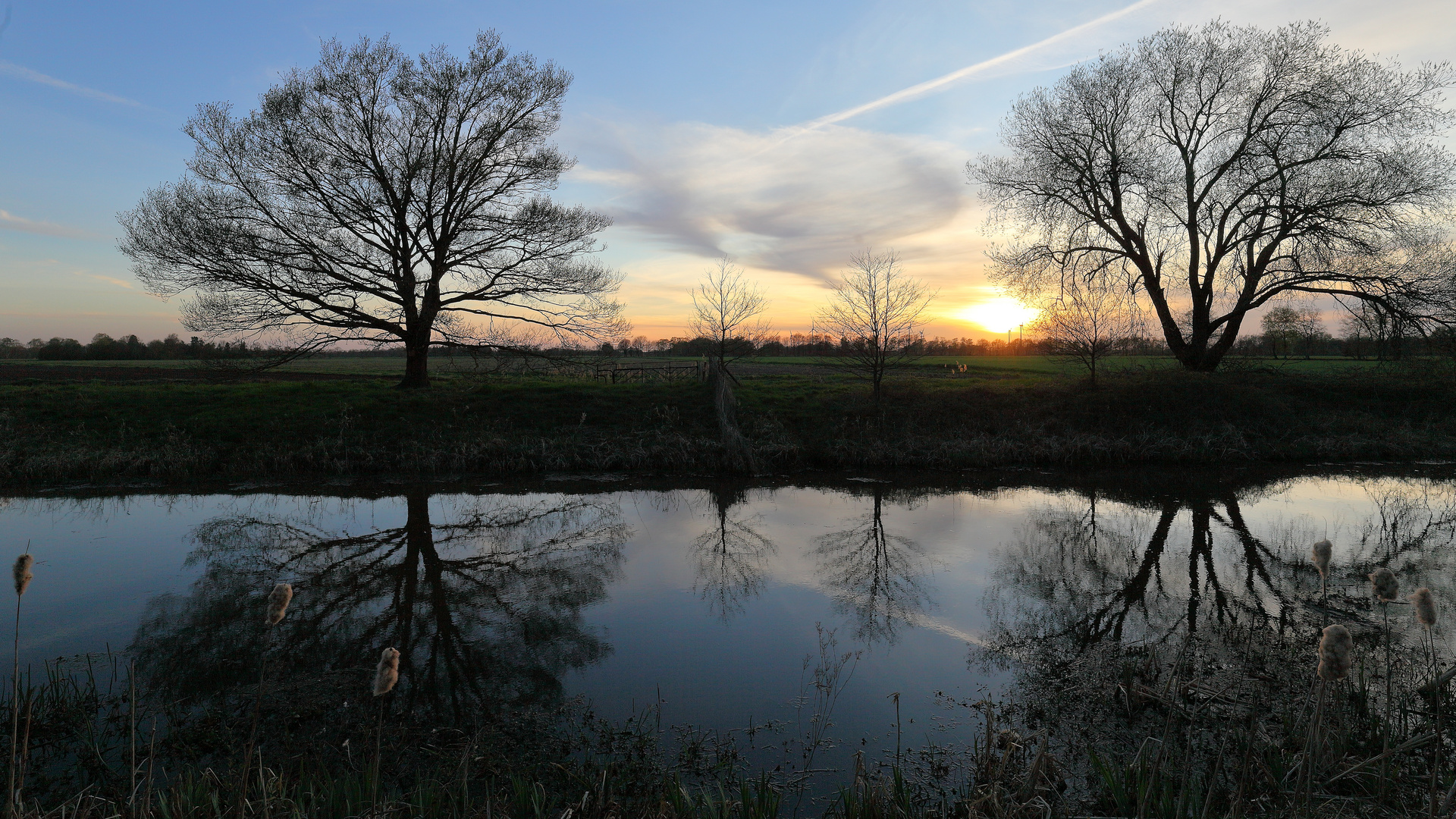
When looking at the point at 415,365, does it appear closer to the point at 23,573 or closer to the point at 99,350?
the point at 23,573

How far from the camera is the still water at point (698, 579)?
248 inches

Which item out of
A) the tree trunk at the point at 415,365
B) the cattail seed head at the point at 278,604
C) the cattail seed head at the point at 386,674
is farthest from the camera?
the tree trunk at the point at 415,365

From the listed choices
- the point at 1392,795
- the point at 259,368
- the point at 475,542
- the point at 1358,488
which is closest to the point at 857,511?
the point at 475,542

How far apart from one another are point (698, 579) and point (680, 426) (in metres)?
10.1

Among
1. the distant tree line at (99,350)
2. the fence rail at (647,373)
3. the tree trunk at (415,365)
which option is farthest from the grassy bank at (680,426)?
the distant tree line at (99,350)

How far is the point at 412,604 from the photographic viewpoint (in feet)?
27.1

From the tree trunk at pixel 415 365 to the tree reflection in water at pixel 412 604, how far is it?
31.4 ft

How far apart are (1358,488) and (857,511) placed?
35.6 feet

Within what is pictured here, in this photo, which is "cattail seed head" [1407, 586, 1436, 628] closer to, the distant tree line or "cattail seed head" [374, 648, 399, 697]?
"cattail seed head" [374, 648, 399, 697]

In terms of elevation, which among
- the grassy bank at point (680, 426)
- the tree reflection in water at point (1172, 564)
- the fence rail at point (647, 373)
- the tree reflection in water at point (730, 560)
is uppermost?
the fence rail at point (647, 373)

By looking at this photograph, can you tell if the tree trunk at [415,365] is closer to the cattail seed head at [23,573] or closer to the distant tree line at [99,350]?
the cattail seed head at [23,573]

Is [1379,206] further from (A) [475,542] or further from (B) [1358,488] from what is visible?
(A) [475,542]

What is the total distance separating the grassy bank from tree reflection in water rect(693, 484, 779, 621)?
17.0 feet

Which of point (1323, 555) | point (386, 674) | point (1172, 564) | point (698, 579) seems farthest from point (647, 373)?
point (386, 674)
